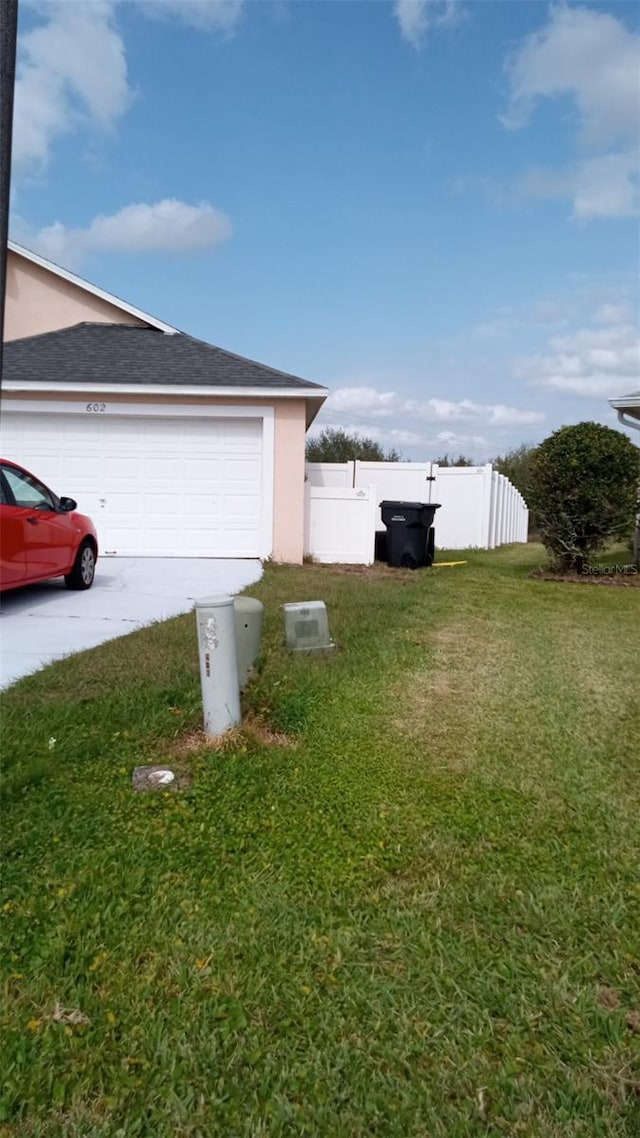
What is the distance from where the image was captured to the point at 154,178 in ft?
41.5

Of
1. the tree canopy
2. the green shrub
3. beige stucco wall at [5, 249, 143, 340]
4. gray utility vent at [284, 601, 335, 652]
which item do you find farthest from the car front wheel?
the tree canopy

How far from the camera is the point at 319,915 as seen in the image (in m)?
2.68

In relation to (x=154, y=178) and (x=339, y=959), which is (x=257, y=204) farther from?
(x=339, y=959)

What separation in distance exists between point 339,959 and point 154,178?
13241 millimetres

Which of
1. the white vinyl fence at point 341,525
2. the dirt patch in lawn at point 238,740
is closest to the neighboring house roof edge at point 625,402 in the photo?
the white vinyl fence at point 341,525

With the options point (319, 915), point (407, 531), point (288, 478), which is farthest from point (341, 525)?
point (319, 915)

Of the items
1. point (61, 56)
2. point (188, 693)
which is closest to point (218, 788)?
point (188, 693)

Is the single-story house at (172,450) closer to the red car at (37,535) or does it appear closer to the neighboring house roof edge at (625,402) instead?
the red car at (37,535)

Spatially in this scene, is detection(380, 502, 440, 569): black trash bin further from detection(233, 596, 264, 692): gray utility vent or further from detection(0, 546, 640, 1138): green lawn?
detection(233, 596, 264, 692): gray utility vent

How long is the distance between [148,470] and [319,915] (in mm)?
10123

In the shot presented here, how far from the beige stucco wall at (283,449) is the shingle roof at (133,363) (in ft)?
0.77

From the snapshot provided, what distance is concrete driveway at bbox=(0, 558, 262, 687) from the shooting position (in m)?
→ 6.00

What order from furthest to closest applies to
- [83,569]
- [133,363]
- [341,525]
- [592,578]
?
[341,525]
[133,363]
[592,578]
[83,569]

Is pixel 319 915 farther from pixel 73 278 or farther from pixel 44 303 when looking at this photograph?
pixel 44 303
